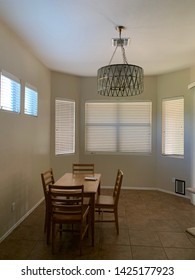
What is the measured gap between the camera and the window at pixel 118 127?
6.02 meters

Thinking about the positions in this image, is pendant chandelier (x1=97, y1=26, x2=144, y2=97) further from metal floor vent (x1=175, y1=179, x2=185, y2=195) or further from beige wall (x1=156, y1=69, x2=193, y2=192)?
metal floor vent (x1=175, y1=179, x2=185, y2=195)

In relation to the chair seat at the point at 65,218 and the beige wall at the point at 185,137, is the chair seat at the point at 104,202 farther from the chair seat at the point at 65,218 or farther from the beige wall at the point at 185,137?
the beige wall at the point at 185,137

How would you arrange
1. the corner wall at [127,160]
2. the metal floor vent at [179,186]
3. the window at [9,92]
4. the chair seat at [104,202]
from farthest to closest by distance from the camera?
→ 1. the corner wall at [127,160]
2. the metal floor vent at [179,186]
3. the chair seat at [104,202]
4. the window at [9,92]

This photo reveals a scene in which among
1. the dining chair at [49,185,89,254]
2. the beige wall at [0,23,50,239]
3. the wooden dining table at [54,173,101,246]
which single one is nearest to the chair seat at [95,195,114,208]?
the wooden dining table at [54,173,101,246]

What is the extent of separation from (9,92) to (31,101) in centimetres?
90

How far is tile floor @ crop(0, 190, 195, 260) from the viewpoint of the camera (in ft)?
8.95

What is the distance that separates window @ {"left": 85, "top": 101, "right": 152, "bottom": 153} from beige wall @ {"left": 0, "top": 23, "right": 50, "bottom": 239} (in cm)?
137

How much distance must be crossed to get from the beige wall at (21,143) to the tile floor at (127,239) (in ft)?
0.99

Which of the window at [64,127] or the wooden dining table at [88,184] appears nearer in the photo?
the wooden dining table at [88,184]

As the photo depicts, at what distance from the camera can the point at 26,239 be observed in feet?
10.3

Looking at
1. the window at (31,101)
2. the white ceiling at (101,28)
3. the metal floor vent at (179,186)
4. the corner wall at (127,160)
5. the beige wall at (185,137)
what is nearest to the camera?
the white ceiling at (101,28)

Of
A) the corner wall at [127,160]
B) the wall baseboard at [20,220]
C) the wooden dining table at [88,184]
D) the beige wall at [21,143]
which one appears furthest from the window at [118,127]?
the wooden dining table at [88,184]
